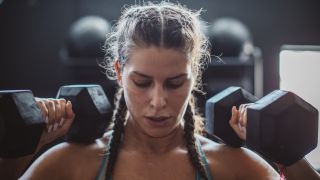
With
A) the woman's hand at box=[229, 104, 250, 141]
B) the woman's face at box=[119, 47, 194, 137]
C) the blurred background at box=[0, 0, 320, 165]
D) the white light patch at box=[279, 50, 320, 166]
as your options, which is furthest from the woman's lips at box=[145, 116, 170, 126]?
the white light patch at box=[279, 50, 320, 166]

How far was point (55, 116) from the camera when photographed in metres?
1.33

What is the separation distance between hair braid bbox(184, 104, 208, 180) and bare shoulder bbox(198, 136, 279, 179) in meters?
0.04

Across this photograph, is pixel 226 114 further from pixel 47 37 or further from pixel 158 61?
pixel 47 37

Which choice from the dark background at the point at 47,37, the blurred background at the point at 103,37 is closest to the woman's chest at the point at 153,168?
the blurred background at the point at 103,37

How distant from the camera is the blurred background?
3.45m

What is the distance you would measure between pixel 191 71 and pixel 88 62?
217 centimetres

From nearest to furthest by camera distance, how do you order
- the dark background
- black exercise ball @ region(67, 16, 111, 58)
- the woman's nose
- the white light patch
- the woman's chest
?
1. the woman's nose
2. the woman's chest
3. the white light patch
4. black exercise ball @ region(67, 16, 111, 58)
5. the dark background

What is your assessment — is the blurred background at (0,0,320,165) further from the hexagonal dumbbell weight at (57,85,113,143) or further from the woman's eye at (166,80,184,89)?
the woman's eye at (166,80,184,89)

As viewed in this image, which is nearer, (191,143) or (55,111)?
(55,111)

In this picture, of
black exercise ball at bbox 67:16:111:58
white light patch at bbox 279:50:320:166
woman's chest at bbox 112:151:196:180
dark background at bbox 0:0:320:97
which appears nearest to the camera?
woman's chest at bbox 112:151:196:180

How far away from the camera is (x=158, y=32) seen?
4.38 feet

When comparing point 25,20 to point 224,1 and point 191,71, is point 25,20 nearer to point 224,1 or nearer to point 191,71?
point 224,1

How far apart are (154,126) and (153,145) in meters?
0.17

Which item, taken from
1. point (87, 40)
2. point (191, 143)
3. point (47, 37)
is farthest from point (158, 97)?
point (47, 37)
